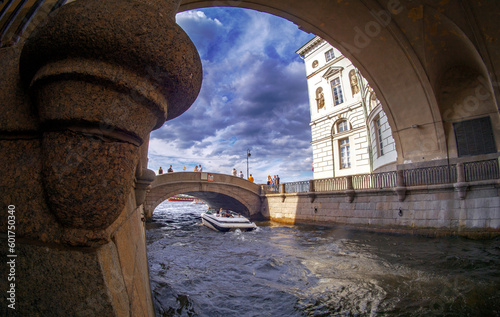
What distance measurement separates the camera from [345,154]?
2089cm

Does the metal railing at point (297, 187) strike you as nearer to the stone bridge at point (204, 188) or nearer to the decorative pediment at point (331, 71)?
the stone bridge at point (204, 188)

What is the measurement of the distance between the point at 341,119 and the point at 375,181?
10382 millimetres

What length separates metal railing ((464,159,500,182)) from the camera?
29.3 feet

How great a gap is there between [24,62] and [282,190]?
18181 mm

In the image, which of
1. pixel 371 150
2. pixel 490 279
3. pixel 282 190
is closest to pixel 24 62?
pixel 490 279

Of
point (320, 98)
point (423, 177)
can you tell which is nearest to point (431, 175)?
point (423, 177)

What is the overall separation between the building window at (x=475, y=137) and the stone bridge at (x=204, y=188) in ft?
47.9

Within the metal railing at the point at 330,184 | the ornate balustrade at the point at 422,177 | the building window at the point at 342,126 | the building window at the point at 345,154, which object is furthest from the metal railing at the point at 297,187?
the building window at the point at 342,126

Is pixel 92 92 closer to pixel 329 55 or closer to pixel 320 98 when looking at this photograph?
pixel 320 98

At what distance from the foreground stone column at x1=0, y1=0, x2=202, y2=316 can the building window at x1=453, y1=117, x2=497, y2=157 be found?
14.4m

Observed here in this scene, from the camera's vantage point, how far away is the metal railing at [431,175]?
32.4 feet

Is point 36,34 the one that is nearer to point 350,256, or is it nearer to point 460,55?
point 350,256

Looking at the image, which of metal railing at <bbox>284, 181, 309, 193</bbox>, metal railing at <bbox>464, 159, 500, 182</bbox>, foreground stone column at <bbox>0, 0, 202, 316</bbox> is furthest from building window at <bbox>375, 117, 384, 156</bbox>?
foreground stone column at <bbox>0, 0, 202, 316</bbox>

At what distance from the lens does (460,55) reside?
11219 mm
